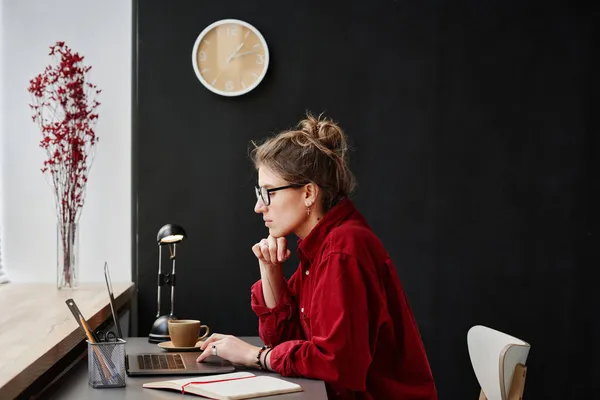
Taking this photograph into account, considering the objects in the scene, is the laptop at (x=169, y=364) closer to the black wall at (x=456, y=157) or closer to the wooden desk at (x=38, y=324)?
the wooden desk at (x=38, y=324)

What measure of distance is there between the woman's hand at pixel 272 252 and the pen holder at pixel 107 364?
0.66 meters

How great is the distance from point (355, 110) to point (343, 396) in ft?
5.70

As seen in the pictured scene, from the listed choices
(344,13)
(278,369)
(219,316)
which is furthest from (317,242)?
(344,13)

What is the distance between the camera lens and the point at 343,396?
6.42ft

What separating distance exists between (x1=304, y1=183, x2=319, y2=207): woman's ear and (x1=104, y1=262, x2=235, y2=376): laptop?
50 cm

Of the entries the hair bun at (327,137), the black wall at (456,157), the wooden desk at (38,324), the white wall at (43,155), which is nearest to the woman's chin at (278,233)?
the hair bun at (327,137)

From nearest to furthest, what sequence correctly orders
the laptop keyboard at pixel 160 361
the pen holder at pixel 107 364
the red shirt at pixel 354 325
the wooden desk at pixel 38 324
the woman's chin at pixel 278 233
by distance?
the wooden desk at pixel 38 324
the pen holder at pixel 107 364
the red shirt at pixel 354 325
the laptop keyboard at pixel 160 361
the woman's chin at pixel 278 233

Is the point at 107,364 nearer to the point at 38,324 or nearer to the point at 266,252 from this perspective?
the point at 38,324

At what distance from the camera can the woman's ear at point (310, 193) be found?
2.21 m

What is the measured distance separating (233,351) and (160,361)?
22 cm

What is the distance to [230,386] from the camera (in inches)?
70.2

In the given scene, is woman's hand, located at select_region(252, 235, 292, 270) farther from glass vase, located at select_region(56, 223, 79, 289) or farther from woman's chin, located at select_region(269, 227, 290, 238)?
glass vase, located at select_region(56, 223, 79, 289)

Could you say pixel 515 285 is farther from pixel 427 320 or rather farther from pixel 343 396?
pixel 343 396

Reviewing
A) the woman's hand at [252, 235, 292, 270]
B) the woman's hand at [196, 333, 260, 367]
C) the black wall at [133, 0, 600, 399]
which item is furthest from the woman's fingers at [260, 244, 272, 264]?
the black wall at [133, 0, 600, 399]
